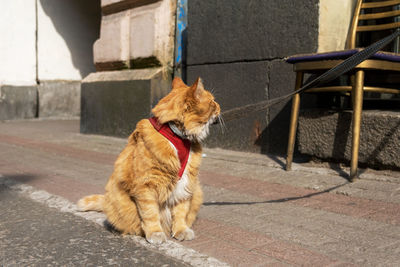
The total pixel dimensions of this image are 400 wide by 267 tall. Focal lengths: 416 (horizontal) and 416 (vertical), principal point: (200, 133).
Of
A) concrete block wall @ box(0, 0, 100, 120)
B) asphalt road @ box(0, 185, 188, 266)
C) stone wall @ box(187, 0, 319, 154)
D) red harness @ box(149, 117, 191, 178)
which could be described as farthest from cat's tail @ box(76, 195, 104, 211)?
concrete block wall @ box(0, 0, 100, 120)

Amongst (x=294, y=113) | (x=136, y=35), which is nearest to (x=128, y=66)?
(x=136, y=35)

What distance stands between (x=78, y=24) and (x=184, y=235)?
997 centimetres

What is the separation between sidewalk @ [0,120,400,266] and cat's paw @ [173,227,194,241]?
4cm

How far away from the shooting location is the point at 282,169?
14.3ft

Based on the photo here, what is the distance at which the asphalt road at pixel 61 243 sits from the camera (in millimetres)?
2133

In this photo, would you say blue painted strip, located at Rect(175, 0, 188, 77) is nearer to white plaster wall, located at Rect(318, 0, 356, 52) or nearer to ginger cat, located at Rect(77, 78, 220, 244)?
white plaster wall, located at Rect(318, 0, 356, 52)

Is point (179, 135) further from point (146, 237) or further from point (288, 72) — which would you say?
point (288, 72)

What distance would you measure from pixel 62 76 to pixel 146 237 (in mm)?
9555

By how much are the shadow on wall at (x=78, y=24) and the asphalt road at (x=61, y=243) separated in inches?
348

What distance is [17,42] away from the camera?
405 inches

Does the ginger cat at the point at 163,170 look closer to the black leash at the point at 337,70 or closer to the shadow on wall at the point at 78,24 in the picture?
the black leash at the point at 337,70

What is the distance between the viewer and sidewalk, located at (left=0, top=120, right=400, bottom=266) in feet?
7.30

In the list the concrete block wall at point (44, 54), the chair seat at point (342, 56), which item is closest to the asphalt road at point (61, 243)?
the chair seat at point (342, 56)

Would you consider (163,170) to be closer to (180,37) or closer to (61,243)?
(61,243)
